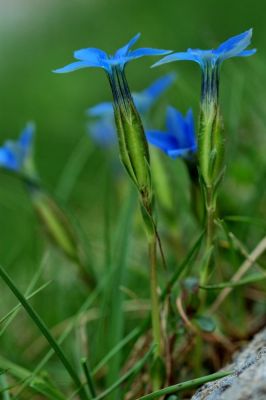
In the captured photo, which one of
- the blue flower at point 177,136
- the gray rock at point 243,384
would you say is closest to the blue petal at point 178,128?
the blue flower at point 177,136

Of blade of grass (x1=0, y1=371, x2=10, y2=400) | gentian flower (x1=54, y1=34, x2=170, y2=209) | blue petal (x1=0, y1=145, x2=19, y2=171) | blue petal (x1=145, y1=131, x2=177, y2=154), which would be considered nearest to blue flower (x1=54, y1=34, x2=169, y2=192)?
gentian flower (x1=54, y1=34, x2=170, y2=209)

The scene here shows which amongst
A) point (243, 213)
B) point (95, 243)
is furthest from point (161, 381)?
point (95, 243)

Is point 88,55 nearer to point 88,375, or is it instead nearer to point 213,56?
point 213,56

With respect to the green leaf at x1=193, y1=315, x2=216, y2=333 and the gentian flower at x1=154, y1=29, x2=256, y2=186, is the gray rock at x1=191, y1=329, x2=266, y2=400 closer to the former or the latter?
the green leaf at x1=193, y1=315, x2=216, y2=333

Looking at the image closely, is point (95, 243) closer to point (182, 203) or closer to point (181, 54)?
point (182, 203)

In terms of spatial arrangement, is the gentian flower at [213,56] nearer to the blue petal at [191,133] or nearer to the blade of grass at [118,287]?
the blue petal at [191,133]
